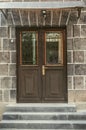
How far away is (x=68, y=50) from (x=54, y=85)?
1.06 metres

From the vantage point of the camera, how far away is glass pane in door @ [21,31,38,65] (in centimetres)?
954

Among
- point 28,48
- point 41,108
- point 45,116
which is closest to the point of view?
point 45,116

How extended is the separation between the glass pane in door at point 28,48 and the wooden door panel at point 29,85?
0.76ft

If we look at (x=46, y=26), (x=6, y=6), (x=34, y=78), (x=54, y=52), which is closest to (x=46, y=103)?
(x=34, y=78)

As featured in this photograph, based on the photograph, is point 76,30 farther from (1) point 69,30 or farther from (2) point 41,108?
(2) point 41,108

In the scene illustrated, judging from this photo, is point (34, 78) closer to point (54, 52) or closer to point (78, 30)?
point (54, 52)

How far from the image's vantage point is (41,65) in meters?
9.48

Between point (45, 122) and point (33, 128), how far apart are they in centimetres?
34

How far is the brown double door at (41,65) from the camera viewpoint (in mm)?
9469

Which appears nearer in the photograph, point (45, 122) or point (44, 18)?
point (45, 122)

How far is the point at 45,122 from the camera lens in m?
8.68

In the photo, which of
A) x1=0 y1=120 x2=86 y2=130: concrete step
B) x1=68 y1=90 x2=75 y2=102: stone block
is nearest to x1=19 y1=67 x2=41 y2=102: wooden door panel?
x1=68 y1=90 x2=75 y2=102: stone block

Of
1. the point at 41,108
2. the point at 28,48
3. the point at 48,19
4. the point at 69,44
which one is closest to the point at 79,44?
the point at 69,44

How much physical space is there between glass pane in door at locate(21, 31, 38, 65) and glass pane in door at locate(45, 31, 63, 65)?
1.11 ft
